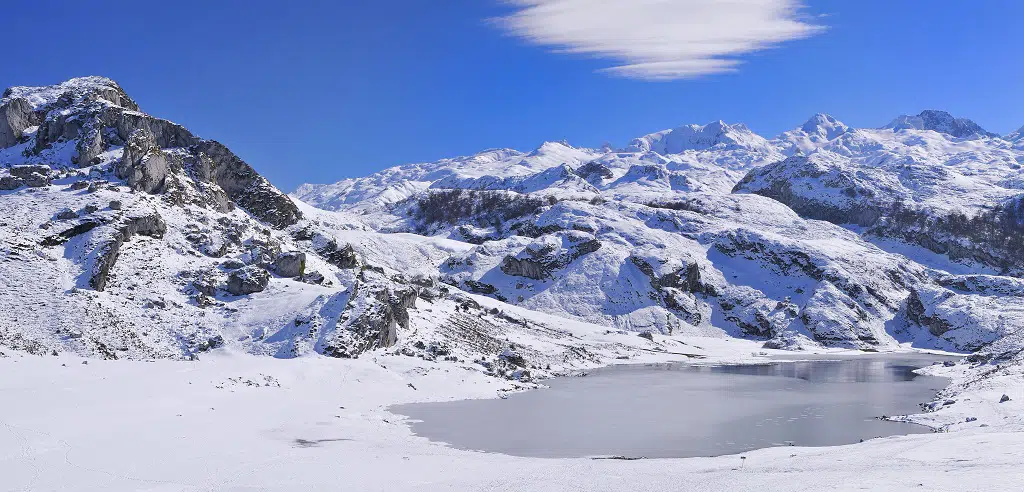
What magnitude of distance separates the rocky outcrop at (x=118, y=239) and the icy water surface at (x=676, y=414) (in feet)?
83.6

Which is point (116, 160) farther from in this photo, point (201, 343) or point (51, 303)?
point (201, 343)

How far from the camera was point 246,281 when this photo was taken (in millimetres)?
56469

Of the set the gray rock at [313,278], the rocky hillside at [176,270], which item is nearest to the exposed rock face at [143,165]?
the rocky hillside at [176,270]

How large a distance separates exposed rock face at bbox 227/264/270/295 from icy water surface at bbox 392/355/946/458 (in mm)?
21101

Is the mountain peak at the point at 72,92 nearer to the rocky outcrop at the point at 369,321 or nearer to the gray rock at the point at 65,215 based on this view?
the gray rock at the point at 65,215

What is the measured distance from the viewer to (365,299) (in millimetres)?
55281

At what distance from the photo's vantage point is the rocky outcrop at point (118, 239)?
51.0 meters

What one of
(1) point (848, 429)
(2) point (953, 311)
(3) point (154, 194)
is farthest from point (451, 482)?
(2) point (953, 311)

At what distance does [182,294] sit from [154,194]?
50.9 ft

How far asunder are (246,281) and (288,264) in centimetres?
664

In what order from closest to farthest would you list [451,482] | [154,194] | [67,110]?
[451,482], [154,194], [67,110]

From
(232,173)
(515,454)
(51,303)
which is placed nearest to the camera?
(515,454)

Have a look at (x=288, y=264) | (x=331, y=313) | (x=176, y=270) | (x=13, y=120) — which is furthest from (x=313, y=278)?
(x=13, y=120)

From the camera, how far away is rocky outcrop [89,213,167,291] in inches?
2008
